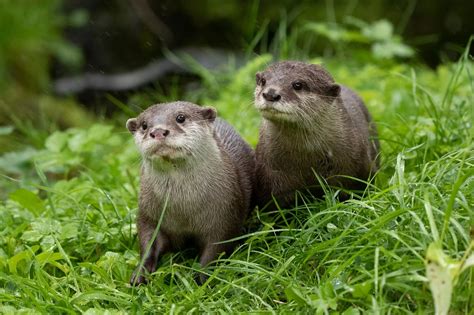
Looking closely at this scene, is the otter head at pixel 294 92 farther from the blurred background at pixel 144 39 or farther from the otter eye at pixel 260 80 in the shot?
the blurred background at pixel 144 39

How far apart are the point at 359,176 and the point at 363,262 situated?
0.96 m

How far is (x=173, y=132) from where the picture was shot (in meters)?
3.26

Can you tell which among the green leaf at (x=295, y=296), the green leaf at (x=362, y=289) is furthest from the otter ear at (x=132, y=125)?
the green leaf at (x=362, y=289)

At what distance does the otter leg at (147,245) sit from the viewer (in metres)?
3.44

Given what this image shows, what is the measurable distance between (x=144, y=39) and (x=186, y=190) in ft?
17.3

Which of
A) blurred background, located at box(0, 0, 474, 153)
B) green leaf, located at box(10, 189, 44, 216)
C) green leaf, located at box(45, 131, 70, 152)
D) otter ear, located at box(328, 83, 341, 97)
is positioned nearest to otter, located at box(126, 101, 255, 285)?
otter ear, located at box(328, 83, 341, 97)

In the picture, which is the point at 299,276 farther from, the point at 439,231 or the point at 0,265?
the point at 0,265

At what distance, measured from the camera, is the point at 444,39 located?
829cm

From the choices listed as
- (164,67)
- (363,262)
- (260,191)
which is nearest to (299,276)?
(363,262)

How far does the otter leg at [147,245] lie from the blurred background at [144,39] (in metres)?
3.51

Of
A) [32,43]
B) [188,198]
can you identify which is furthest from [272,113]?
[32,43]

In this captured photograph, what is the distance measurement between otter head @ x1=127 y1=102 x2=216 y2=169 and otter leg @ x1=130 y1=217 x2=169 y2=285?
313mm

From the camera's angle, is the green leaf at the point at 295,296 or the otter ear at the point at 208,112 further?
the otter ear at the point at 208,112

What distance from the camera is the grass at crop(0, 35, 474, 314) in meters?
2.74
